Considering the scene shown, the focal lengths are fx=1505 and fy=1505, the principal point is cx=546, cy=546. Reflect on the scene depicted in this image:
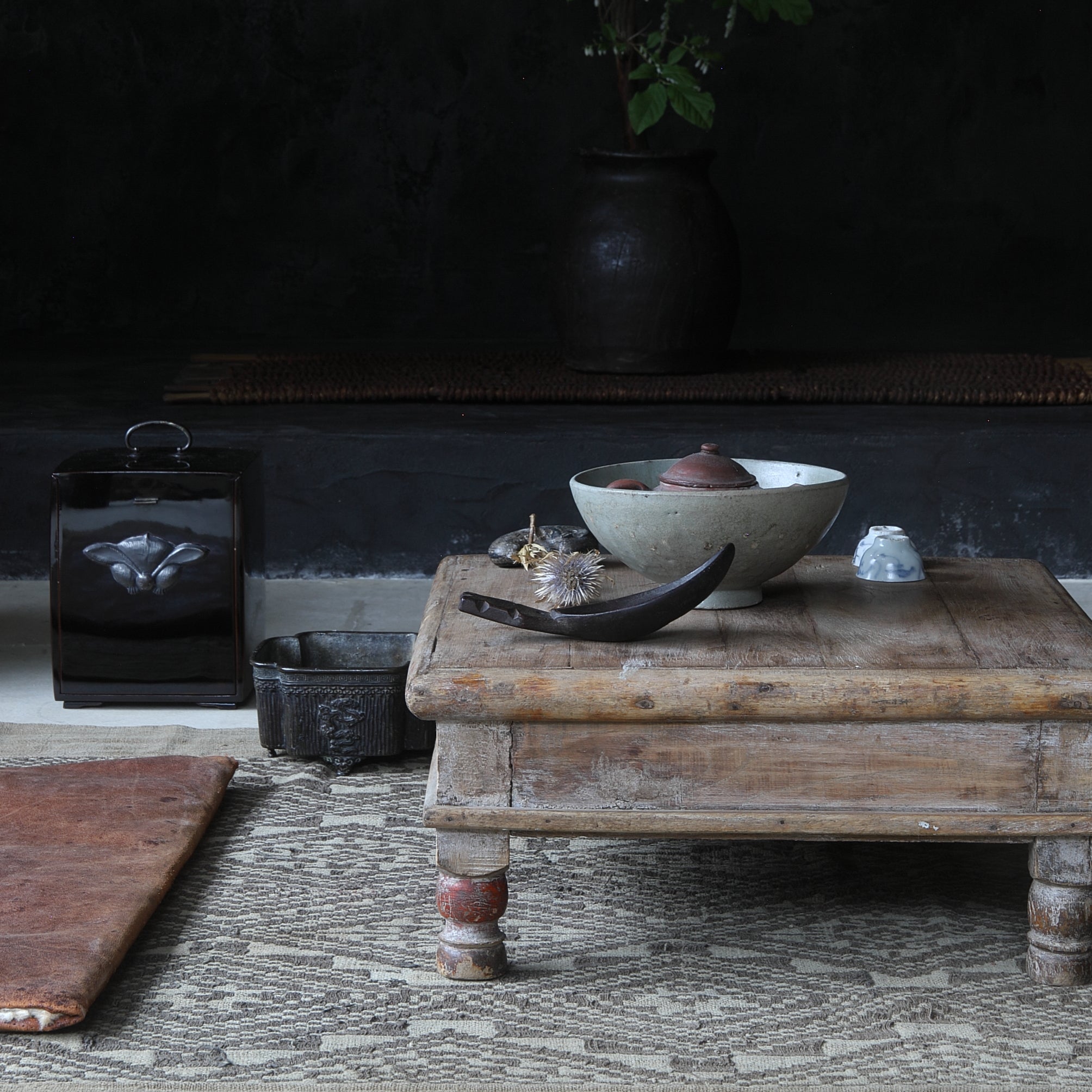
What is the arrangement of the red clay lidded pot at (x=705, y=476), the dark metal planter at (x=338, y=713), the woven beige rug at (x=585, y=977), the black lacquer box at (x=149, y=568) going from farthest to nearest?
the black lacquer box at (x=149, y=568) → the dark metal planter at (x=338, y=713) → the red clay lidded pot at (x=705, y=476) → the woven beige rug at (x=585, y=977)

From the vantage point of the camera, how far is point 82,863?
5.37 ft

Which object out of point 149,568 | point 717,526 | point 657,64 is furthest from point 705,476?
point 657,64

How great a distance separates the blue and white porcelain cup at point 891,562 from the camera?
170 centimetres

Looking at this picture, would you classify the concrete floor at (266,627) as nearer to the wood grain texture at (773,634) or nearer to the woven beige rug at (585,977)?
the woven beige rug at (585,977)

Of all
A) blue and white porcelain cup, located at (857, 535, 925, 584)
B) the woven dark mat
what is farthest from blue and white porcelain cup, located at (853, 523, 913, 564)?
the woven dark mat

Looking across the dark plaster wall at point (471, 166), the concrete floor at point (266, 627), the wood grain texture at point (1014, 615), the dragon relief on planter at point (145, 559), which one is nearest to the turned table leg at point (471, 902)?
the wood grain texture at point (1014, 615)

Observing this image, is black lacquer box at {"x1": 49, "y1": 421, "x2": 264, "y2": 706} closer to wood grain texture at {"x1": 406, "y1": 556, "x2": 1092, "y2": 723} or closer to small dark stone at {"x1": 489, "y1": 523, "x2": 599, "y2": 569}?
small dark stone at {"x1": 489, "y1": 523, "x2": 599, "y2": 569}

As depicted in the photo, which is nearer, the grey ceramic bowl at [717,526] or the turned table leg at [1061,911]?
the turned table leg at [1061,911]

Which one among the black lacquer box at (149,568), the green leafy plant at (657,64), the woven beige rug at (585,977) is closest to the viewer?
the woven beige rug at (585,977)

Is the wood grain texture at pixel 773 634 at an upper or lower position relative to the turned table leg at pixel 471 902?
upper

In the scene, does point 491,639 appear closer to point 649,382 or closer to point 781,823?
point 781,823

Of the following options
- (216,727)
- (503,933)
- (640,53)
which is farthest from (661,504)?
(640,53)

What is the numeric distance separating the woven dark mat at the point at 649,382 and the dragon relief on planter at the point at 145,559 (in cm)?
91

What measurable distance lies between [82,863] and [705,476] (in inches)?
31.2
